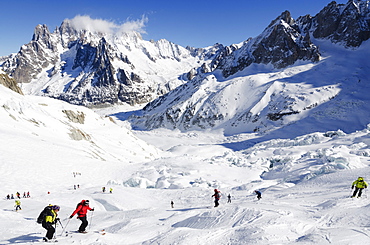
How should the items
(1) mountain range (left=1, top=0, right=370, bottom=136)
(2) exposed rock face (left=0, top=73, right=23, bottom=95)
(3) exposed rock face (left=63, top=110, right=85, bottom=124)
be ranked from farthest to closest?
(1) mountain range (left=1, top=0, right=370, bottom=136)
(3) exposed rock face (left=63, top=110, right=85, bottom=124)
(2) exposed rock face (left=0, top=73, right=23, bottom=95)

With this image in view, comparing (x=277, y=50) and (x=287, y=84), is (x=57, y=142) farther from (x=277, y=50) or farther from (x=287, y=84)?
(x=277, y=50)

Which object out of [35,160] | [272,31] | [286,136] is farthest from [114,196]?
[272,31]

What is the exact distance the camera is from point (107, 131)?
256 ft

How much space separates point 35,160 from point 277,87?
11594 centimetres

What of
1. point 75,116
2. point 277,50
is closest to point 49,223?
point 75,116

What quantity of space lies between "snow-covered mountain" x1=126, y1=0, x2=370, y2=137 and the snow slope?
40924 millimetres

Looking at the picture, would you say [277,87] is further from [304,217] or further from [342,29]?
[304,217]

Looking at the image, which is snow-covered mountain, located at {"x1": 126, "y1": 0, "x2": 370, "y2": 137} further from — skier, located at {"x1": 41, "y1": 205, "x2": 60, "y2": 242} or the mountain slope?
skier, located at {"x1": 41, "y1": 205, "x2": 60, "y2": 242}

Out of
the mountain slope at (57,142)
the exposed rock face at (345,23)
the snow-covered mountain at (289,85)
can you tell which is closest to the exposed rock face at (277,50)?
the snow-covered mountain at (289,85)

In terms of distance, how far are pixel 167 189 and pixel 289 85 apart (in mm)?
113163

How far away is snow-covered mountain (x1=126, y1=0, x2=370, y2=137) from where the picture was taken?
105375mm

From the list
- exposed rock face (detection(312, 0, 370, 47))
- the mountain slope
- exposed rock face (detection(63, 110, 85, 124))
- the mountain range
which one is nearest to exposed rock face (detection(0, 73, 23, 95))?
the mountain slope

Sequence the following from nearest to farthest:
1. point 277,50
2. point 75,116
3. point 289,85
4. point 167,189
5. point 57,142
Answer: point 167,189
point 57,142
point 75,116
point 289,85
point 277,50

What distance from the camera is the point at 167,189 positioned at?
29.7 metres
